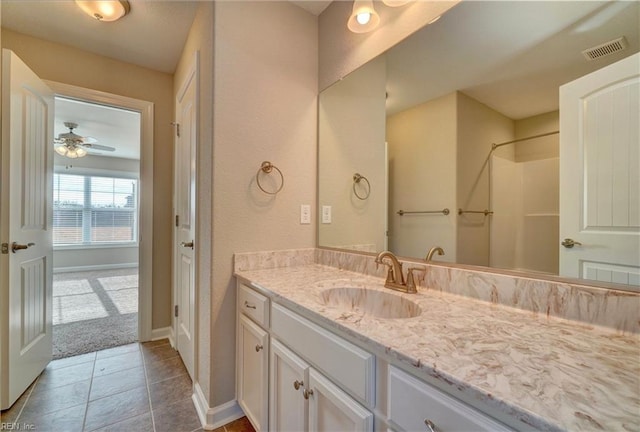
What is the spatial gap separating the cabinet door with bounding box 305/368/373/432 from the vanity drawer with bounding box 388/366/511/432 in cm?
11

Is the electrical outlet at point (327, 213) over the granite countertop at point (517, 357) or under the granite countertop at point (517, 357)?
over

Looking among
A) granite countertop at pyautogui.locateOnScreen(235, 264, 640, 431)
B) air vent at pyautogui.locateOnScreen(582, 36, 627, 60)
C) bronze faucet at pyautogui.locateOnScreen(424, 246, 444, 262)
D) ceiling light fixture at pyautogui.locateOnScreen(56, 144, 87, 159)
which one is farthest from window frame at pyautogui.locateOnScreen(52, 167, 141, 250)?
air vent at pyautogui.locateOnScreen(582, 36, 627, 60)

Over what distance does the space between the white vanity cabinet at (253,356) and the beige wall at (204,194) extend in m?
0.18

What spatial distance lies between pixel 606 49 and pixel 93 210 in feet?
25.1

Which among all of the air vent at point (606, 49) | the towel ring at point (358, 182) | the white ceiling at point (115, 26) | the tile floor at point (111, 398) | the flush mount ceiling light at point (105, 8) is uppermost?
the white ceiling at point (115, 26)

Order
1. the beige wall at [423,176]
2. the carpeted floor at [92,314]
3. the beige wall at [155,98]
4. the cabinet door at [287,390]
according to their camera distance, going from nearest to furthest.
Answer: the cabinet door at [287,390] → the beige wall at [423,176] → the beige wall at [155,98] → the carpeted floor at [92,314]

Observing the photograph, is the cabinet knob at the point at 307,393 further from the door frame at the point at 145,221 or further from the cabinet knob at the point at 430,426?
the door frame at the point at 145,221

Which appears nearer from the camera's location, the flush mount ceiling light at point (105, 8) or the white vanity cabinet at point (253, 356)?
the white vanity cabinet at point (253, 356)

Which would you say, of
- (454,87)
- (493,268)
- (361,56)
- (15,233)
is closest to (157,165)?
(15,233)

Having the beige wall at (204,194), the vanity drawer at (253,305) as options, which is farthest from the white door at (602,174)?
the beige wall at (204,194)

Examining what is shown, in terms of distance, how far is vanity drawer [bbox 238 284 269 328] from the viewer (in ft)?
4.02

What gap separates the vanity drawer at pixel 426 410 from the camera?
0.51 meters

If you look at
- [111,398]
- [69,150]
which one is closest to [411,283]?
[111,398]

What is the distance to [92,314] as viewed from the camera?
10.1 ft
